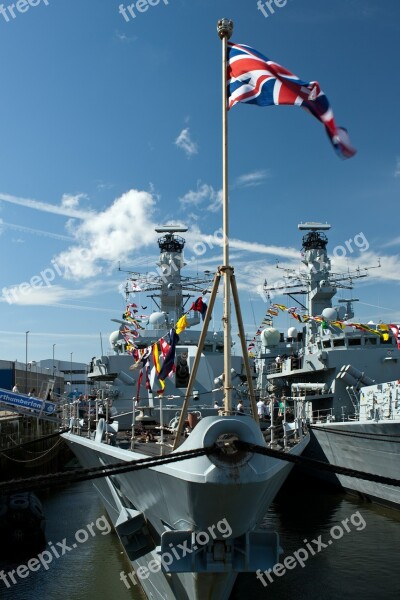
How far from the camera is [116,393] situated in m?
17.2

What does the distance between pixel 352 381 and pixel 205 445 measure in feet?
51.7

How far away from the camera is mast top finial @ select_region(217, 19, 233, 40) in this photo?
6.03 m

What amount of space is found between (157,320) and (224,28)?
1669cm

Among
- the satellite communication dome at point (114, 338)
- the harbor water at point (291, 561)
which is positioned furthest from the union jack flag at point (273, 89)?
the satellite communication dome at point (114, 338)

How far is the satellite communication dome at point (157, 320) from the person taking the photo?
22.1m

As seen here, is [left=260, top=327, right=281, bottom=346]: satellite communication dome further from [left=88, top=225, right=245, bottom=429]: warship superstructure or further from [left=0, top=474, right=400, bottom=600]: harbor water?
[left=0, top=474, right=400, bottom=600]: harbor water

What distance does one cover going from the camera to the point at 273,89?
603cm

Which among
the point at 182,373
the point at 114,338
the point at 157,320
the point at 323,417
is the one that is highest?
the point at 157,320

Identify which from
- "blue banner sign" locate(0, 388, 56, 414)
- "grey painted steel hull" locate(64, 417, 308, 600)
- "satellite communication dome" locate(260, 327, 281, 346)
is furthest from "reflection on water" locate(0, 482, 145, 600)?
"satellite communication dome" locate(260, 327, 281, 346)

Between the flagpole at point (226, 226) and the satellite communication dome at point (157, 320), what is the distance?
16.4 m

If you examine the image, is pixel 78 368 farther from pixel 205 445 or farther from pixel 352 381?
pixel 205 445

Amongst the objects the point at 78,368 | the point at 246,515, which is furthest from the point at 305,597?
the point at 78,368

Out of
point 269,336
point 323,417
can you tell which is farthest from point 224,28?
point 269,336

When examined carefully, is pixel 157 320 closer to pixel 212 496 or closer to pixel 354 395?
pixel 354 395
